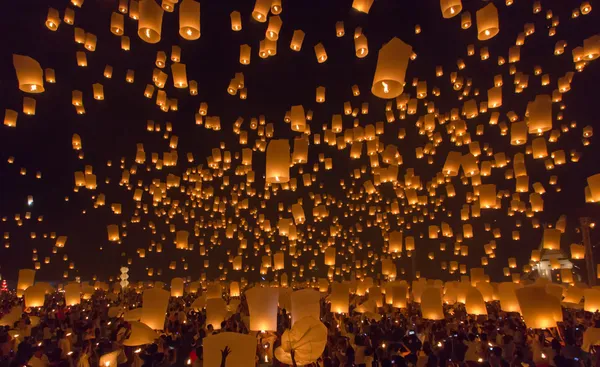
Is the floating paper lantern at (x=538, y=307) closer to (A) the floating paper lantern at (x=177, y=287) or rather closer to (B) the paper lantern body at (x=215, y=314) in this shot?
(B) the paper lantern body at (x=215, y=314)

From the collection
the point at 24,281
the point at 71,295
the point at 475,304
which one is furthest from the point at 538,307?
the point at 24,281

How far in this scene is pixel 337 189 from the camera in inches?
923

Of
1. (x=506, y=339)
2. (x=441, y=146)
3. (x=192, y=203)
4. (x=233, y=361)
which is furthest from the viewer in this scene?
(x=192, y=203)

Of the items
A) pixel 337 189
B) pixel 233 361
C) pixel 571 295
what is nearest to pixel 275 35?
pixel 233 361

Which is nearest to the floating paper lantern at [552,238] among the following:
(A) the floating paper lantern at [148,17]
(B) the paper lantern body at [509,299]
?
(B) the paper lantern body at [509,299]

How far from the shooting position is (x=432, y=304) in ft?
30.0

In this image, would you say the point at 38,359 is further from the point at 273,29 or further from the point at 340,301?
the point at 273,29

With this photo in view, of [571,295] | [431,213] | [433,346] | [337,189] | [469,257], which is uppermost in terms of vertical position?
[337,189]

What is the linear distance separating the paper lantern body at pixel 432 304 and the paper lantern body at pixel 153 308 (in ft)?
16.5

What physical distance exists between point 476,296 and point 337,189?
45.9ft

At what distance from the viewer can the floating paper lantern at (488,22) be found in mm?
6941

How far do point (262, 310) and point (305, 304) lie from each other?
0.64 meters

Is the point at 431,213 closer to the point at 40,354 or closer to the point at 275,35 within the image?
the point at 275,35

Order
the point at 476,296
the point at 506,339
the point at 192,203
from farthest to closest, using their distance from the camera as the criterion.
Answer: the point at 192,203 → the point at 476,296 → the point at 506,339
